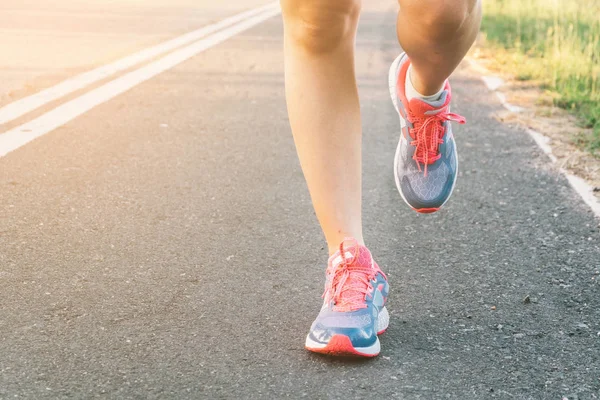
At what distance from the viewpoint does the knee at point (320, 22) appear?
2189mm

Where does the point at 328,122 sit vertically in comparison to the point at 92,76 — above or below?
above

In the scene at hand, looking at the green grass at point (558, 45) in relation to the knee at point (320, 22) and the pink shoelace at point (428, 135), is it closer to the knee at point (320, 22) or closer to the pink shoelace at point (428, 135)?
the pink shoelace at point (428, 135)

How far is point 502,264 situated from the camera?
2836 millimetres

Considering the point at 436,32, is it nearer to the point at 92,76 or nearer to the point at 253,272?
the point at 253,272

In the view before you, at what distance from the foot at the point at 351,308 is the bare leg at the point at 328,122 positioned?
6 centimetres

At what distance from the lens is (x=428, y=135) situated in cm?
252

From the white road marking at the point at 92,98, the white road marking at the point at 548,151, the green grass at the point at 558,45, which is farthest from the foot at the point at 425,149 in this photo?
the white road marking at the point at 92,98

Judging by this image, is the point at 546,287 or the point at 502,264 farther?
the point at 502,264

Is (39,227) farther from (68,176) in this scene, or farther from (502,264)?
(502,264)

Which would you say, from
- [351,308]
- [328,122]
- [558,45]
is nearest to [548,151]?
[328,122]

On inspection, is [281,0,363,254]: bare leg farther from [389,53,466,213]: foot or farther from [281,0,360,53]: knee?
[389,53,466,213]: foot

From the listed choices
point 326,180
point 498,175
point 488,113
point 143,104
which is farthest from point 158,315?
point 488,113

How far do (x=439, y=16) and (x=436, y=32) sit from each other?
0.16 ft

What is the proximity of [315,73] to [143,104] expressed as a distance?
295 cm
